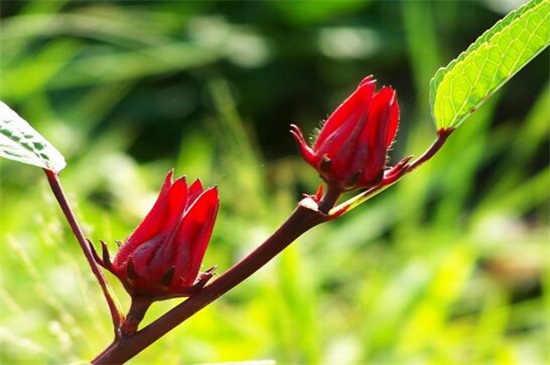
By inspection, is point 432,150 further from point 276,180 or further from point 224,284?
point 276,180

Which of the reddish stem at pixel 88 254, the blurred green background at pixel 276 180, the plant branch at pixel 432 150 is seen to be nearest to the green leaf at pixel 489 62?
the plant branch at pixel 432 150

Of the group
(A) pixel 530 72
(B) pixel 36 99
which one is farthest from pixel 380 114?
(A) pixel 530 72

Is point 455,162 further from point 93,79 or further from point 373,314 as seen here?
point 93,79

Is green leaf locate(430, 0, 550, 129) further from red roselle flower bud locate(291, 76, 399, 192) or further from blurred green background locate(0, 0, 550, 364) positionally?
blurred green background locate(0, 0, 550, 364)

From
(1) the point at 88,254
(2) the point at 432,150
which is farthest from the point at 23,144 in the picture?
(2) the point at 432,150

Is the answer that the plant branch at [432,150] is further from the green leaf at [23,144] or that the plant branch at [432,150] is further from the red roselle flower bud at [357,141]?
the green leaf at [23,144]

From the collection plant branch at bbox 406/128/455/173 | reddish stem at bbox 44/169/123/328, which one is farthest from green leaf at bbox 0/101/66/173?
plant branch at bbox 406/128/455/173
